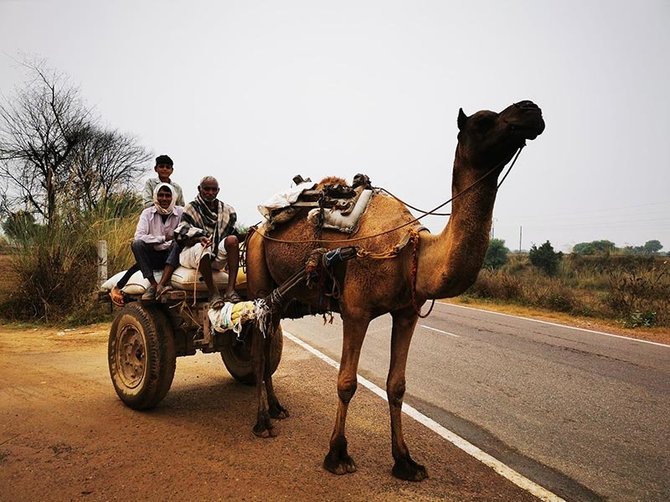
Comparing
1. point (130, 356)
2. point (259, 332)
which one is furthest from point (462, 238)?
point (130, 356)

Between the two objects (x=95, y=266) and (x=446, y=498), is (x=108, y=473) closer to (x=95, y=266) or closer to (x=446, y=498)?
(x=446, y=498)

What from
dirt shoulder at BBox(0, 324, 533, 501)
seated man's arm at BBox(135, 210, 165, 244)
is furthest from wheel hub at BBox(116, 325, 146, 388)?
seated man's arm at BBox(135, 210, 165, 244)

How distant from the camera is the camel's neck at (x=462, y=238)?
313 centimetres

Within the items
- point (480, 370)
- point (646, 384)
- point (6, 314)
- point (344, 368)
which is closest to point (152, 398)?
point (344, 368)

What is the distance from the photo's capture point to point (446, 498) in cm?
325

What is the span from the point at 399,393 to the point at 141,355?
2882 mm

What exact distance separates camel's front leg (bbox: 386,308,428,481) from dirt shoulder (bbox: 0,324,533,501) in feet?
0.32

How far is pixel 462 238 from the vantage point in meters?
3.17

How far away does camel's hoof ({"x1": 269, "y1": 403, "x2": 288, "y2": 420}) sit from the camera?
15.7 ft

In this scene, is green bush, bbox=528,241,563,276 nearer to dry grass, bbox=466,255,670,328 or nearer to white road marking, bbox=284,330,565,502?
dry grass, bbox=466,255,670,328

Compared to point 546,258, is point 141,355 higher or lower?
lower

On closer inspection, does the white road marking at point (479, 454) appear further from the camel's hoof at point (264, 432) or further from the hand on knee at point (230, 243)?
the hand on knee at point (230, 243)

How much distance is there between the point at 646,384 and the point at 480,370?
2217mm

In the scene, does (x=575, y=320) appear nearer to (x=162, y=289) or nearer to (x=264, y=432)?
(x=264, y=432)
